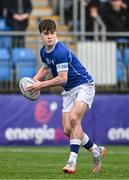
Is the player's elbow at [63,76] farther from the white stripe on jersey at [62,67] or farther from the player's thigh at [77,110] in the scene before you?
the player's thigh at [77,110]

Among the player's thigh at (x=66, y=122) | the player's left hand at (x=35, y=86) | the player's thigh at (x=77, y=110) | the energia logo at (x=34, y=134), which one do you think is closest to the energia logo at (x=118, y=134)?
the energia logo at (x=34, y=134)

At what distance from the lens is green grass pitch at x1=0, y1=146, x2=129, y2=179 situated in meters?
11.3

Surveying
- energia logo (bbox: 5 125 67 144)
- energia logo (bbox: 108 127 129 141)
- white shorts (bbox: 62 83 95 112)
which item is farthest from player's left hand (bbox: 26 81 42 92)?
energia logo (bbox: 108 127 129 141)

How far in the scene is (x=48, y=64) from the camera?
39.8 ft

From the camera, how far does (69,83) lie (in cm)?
1220

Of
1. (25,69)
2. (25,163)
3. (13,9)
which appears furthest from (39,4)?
(25,163)

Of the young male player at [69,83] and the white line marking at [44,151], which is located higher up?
the young male player at [69,83]

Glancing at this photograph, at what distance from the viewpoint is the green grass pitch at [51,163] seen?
11328mm

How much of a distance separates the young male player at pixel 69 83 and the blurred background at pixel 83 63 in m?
7.61

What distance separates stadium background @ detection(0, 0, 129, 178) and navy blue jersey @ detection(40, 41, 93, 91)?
773 centimetres

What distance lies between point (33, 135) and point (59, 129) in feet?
2.28

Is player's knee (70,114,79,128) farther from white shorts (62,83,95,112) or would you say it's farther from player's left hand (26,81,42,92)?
player's left hand (26,81,42,92)

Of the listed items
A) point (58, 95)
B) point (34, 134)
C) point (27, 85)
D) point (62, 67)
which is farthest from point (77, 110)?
point (58, 95)

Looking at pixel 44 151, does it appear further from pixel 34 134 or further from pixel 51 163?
pixel 51 163
